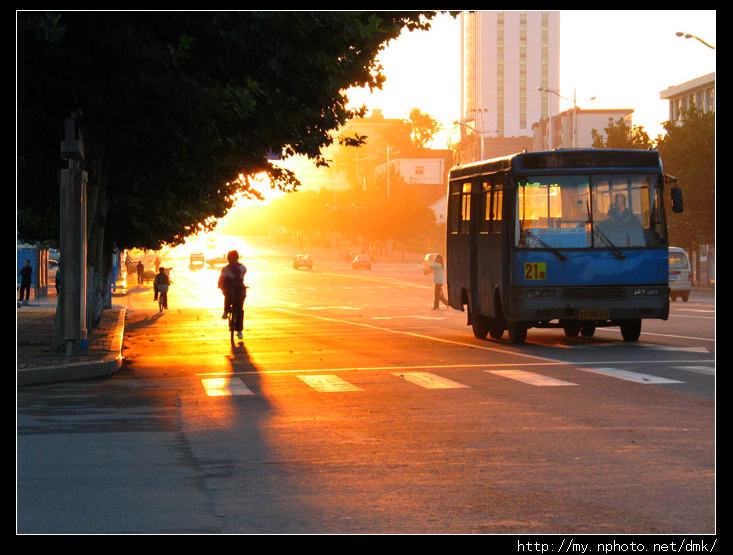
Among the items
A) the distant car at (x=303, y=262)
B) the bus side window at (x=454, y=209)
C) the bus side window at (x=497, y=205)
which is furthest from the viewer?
the distant car at (x=303, y=262)

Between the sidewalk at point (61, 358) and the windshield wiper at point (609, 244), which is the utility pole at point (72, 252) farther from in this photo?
the windshield wiper at point (609, 244)

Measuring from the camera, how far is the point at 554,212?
25500 mm

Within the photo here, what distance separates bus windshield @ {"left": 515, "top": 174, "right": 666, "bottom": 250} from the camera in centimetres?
2530

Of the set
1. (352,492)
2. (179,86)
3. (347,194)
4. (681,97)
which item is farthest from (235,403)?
(347,194)

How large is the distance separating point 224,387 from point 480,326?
413 inches

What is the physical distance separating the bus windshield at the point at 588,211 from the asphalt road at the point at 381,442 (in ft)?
5.97

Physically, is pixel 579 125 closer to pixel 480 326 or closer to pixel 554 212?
pixel 480 326

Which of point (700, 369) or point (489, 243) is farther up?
point (489, 243)

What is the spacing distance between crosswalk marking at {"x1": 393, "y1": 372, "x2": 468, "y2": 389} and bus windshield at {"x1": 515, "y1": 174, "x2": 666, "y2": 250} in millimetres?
5805

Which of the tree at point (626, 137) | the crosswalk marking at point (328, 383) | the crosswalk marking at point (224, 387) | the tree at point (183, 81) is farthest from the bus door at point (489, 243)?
the tree at point (626, 137)

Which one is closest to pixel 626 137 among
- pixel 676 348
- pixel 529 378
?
pixel 676 348

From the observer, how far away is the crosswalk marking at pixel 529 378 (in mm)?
18266

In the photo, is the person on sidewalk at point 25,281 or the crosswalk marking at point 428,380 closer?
the crosswalk marking at point 428,380
